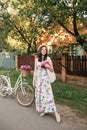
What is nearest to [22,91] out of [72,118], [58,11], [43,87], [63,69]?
[43,87]

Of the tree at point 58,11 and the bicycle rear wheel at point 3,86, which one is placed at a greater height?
the tree at point 58,11

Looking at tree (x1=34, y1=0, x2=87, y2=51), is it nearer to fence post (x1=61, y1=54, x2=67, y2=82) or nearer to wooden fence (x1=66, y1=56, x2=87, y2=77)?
wooden fence (x1=66, y1=56, x2=87, y2=77)

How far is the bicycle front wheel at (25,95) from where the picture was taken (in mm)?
9047

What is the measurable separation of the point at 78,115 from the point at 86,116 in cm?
23

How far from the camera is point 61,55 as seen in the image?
669 inches

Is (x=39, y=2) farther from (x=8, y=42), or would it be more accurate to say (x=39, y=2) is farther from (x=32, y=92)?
(x=8, y=42)

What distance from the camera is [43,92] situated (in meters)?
7.85

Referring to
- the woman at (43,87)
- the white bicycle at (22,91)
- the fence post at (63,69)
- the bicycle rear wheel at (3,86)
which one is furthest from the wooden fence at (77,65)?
the woman at (43,87)

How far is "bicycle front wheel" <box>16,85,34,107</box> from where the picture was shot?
9.05 meters

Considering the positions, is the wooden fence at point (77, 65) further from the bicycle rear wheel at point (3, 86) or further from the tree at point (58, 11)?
the bicycle rear wheel at point (3, 86)

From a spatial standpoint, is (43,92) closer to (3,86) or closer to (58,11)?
(3,86)

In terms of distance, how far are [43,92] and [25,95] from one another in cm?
160

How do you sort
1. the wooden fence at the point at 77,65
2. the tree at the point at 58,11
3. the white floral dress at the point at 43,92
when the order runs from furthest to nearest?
1. the wooden fence at the point at 77,65
2. the tree at the point at 58,11
3. the white floral dress at the point at 43,92

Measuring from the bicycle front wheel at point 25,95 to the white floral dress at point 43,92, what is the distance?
98cm
